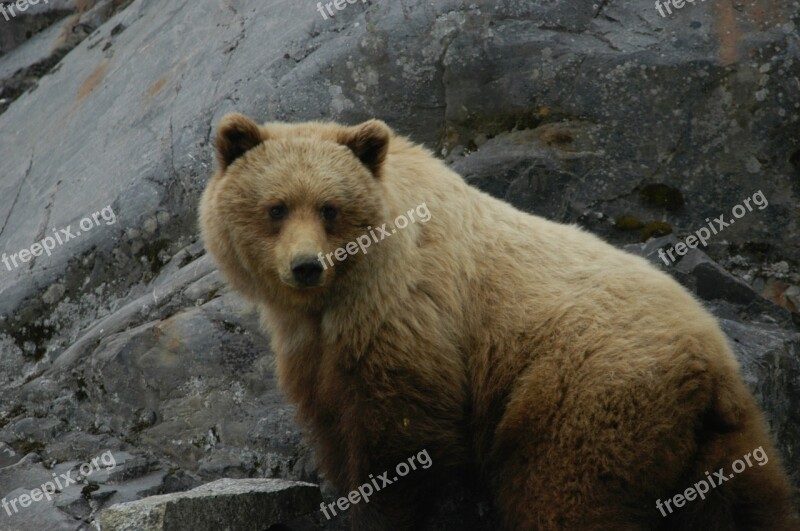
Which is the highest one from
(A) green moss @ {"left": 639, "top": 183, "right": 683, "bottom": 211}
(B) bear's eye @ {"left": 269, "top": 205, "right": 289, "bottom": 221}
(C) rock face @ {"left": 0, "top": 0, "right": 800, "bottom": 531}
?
(B) bear's eye @ {"left": 269, "top": 205, "right": 289, "bottom": 221}

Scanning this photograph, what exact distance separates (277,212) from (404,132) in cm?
349

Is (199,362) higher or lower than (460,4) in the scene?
lower

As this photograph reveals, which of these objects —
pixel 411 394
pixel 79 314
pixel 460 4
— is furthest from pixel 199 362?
pixel 460 4

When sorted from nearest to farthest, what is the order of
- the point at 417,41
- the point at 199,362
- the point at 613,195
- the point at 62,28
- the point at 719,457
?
the point at 719,457 < the point at 199,362 < the point at 613,195 < the point at 417,41 < the point at 62,28

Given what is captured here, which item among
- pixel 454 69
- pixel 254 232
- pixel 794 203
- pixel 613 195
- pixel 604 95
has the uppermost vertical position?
pixel 254 232

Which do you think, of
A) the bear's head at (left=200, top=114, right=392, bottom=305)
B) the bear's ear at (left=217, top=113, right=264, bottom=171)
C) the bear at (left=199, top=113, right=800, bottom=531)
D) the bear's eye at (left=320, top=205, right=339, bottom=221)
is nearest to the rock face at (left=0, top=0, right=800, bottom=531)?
the bear at (left=199, top=113, right=800, bottom=531)

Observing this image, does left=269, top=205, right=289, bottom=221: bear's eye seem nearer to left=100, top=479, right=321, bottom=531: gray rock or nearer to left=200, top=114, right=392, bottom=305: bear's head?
left=200, top=114, right=392, bottom=305: bear's head

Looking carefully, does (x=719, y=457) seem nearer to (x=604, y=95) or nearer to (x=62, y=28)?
(x=604, y=95)

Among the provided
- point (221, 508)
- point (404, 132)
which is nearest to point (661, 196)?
point (404, 132)

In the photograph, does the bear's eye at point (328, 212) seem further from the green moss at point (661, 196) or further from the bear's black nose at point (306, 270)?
the green moss at point (661, 196)

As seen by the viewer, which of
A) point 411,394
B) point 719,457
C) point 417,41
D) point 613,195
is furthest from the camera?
point 417,41

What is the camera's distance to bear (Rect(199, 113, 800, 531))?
5.55 metres

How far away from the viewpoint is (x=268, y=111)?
9.60 metres

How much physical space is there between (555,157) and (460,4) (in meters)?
1.89
